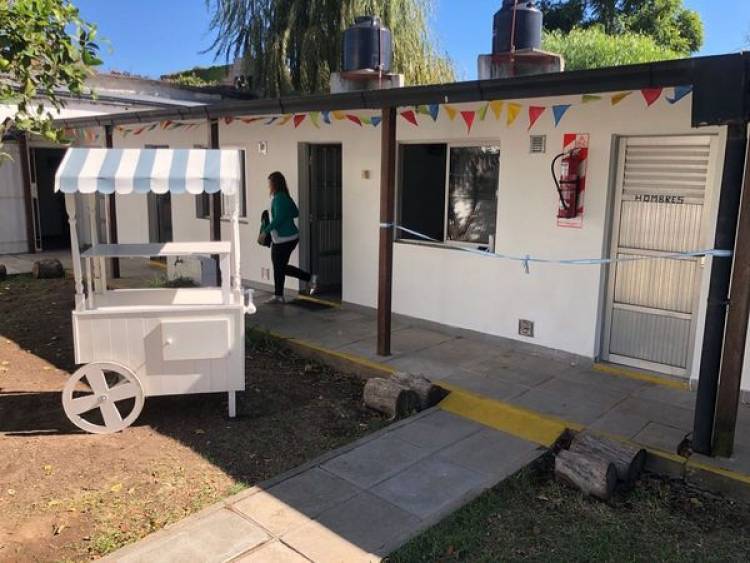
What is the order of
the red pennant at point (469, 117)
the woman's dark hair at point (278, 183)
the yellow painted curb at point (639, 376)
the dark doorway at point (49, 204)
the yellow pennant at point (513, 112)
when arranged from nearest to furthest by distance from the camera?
the yellow painted curb at point (639, 376), the yellow pennant at point (513, 112), the red pennant at point (469, 117), the woman's dark hair at point (278, 183), the dark doorway at point (49, 204)

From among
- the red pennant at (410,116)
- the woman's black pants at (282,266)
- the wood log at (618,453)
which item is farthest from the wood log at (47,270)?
the wood log at (618,453)

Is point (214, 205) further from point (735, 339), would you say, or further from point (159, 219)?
point (735, 339)

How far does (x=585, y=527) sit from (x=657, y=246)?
299 cm

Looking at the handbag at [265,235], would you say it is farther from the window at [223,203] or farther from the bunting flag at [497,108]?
the bunting flag at [497,108]

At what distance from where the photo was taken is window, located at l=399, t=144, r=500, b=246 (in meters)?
6.87

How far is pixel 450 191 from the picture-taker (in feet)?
23.6

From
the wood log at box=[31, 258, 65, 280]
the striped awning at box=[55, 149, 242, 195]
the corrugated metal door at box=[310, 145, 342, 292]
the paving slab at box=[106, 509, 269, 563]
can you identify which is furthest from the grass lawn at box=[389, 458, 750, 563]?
the wood log at box=[31, 258, 65, 280]

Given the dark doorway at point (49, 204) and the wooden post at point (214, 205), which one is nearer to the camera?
the wooden post at point (214, 205)

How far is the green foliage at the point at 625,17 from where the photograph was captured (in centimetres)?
3450

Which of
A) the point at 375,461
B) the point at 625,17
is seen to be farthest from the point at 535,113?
the point at 625,17

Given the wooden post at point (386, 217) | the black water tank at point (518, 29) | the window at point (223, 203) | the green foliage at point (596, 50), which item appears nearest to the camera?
the wooden post at point (386, 217)

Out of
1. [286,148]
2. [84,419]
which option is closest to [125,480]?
[84,419]

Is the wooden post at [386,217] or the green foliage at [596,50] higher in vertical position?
the green foliage at [596,50]

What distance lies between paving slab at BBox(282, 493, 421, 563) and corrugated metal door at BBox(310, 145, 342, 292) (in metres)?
5.63
